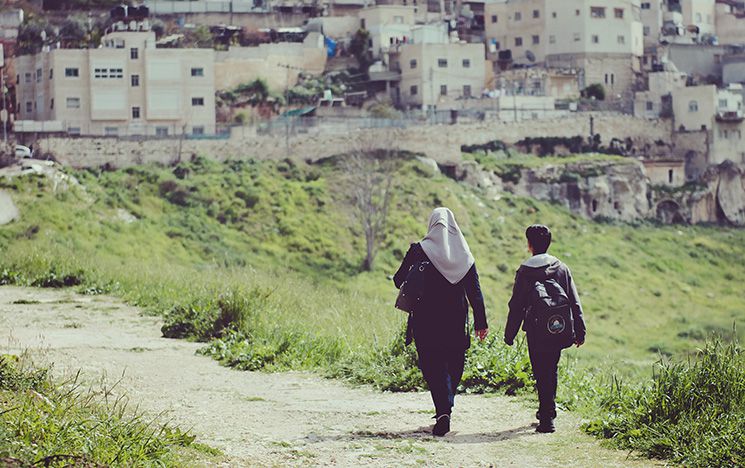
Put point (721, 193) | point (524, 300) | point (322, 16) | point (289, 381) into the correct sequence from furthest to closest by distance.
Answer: point (322, 16) < point (721, 193) < point (289, 381) < point (524, 300)

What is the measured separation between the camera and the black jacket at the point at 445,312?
30.9 feet

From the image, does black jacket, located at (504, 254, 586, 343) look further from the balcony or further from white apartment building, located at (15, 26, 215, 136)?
the balcony

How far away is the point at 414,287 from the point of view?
938 centimetres

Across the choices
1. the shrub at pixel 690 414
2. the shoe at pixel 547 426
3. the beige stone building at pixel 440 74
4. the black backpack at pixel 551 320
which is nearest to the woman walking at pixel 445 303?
the black backpack at pixel 551 320

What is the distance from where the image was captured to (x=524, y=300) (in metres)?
9.46

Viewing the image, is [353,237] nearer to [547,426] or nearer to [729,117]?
[729,117]

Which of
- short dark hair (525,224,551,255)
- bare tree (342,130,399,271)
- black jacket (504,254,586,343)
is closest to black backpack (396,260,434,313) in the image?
black jacket (504,254,586,343)

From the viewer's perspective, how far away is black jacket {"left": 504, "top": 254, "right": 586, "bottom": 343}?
30.9 feet

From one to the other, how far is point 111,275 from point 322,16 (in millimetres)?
47840

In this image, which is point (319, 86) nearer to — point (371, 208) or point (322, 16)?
point (322, 16)

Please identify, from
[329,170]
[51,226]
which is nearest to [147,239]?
[51,226]

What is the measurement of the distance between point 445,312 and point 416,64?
169 feet

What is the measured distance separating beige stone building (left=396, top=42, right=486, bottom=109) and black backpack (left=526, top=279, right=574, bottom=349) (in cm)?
4986

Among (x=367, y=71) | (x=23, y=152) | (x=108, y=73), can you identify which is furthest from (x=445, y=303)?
(x=367, y=71)
